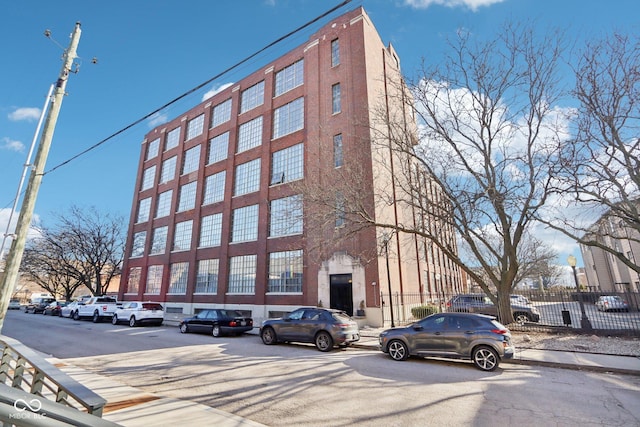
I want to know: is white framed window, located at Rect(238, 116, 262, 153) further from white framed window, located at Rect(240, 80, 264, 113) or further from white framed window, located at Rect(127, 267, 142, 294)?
white framed window, located at Rect(127, 267, 142, 294)

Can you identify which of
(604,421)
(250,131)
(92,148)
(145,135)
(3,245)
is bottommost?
(604,421)

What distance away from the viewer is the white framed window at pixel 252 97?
30688 mm

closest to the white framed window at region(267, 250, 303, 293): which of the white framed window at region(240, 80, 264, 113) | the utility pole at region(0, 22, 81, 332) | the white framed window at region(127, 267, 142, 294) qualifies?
the white framed window at region(240, 80, 264, 113)

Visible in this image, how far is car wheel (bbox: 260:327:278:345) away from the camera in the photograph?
44.8 feet

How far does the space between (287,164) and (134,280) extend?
2302cm

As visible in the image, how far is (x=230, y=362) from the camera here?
10.1 m

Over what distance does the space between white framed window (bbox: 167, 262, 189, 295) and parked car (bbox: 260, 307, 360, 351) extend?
19.0 metres

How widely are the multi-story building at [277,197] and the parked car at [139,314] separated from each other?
512 cm

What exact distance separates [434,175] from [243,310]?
16.7m

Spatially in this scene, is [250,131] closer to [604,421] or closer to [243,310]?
[243,310]

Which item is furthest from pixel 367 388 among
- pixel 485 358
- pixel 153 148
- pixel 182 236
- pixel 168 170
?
pixel 153 148

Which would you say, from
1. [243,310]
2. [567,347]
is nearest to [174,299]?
[243,310]

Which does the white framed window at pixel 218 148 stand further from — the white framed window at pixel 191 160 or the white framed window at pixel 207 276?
the white framed window at pixel 207 276

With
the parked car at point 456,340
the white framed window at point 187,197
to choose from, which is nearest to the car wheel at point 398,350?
the parked car at point 456,340
